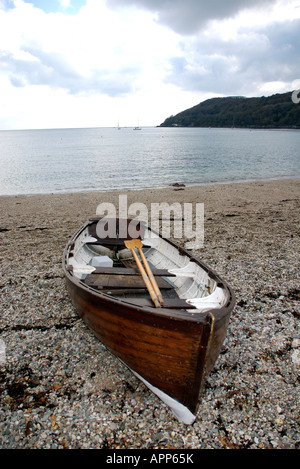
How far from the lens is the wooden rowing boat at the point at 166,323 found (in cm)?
400

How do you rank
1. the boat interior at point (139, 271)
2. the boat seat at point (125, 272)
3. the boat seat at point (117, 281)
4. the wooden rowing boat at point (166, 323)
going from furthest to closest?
the boat seat at point (125, 272) → the boat seat at point (117, 281) → the boat interior at point (139, 271) → the wooden rowing boat at point (166, 323)

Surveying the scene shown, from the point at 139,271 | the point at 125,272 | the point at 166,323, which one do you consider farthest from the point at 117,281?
the point at 166,323

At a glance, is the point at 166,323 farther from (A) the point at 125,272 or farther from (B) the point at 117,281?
(A) the point at 125,272

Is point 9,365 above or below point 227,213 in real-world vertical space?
above

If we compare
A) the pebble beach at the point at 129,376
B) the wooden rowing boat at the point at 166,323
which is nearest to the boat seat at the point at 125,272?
the wooden rowing boat at the point at 166,323

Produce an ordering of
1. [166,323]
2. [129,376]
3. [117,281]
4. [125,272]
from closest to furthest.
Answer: [166,323], [129,376], [117,281], [125,272]

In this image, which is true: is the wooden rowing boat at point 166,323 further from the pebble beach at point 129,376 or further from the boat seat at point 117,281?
the pebble beach at point 129,376

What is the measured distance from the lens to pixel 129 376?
16.6 feet

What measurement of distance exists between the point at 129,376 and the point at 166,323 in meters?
1.74

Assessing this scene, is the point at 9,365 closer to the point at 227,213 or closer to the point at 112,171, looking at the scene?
the point at 227,213

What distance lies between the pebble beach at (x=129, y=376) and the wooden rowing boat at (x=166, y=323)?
42cm
